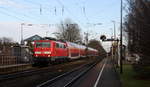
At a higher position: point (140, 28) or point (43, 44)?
point (140, 28)

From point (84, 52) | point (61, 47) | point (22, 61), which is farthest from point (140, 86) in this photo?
point (84, 52)

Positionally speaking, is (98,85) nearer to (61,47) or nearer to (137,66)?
(137,66)

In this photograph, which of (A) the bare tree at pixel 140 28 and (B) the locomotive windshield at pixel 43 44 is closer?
(A) the bare tree at pixel 140 28

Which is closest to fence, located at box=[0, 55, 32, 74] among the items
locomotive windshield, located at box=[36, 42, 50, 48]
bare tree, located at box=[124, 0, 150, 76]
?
locomotive windshield, located at box=[36, 42, 50, 48]

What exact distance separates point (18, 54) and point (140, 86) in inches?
1142

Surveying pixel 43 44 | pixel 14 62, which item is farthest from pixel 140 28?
pixel 14 62

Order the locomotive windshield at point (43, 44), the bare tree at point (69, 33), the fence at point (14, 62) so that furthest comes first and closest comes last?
the bare tree at point (69, 33) < the locomotive windshield at point (43, 44) < the fence at point (14, 62)

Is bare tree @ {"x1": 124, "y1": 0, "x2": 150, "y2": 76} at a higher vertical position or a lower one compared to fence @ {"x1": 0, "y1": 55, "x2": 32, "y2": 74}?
higher

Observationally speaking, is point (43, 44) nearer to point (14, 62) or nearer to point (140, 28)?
point (14, 62)

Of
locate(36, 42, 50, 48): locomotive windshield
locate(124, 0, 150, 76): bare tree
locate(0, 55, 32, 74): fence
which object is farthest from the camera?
locate(36, 42, 50, 48): locomotive windshield

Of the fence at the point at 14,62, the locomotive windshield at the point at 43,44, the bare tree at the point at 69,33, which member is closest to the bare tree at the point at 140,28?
the fence at the point at 14,62

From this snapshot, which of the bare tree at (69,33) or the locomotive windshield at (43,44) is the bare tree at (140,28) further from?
the bare tree at (69,33)

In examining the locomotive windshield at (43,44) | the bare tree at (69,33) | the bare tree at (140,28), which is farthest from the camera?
the bare tree at (69,33)

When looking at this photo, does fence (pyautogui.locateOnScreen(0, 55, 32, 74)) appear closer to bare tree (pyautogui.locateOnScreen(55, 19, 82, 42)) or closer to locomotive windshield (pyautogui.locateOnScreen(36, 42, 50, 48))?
locomotive windshield (pyautogui.locateOnScreen(36, 42, 50, 48))
